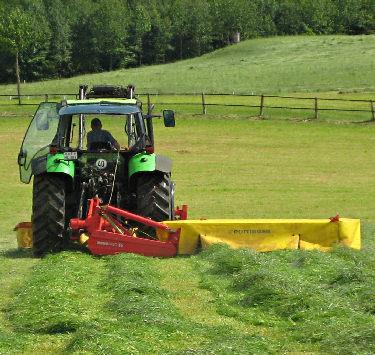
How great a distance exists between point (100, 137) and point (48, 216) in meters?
1.52

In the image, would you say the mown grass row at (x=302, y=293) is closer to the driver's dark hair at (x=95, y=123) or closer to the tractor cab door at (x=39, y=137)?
the driver's dark hair at (x=95, y=123)

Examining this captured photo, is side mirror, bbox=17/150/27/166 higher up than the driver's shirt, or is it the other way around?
the driver's shirt

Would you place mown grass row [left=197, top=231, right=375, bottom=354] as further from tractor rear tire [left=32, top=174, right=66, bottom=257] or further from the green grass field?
tractor rear tire [left=32, top=174, right=66, bottom=257]

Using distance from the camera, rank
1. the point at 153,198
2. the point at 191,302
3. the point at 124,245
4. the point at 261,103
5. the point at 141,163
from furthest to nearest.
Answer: the point at 261,103
the point at 141,163
the point at 153,198
the point at 124,245
the point at 191,302

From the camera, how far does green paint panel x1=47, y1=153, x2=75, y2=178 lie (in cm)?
1346

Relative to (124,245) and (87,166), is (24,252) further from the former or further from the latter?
(124,245)

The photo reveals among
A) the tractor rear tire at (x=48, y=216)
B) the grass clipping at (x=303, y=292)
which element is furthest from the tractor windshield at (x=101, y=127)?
the grass clipping at (x=303, y=292)

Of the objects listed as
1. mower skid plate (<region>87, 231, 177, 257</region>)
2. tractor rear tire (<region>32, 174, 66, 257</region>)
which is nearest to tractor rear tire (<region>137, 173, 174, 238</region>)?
mower skid plate (<region>87, 231, 177, 257</region>)

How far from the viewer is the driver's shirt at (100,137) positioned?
46.6 ft

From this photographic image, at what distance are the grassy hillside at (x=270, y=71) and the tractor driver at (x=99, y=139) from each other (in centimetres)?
4627

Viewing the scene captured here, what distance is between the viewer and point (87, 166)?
45.1 ft

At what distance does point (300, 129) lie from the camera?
3825 centimetres

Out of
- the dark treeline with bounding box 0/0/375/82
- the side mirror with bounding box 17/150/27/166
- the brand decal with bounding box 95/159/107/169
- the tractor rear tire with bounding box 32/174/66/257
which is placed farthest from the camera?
the dark treeline with bounding box 0/0/375/82

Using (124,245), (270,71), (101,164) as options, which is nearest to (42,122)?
(101,164)
